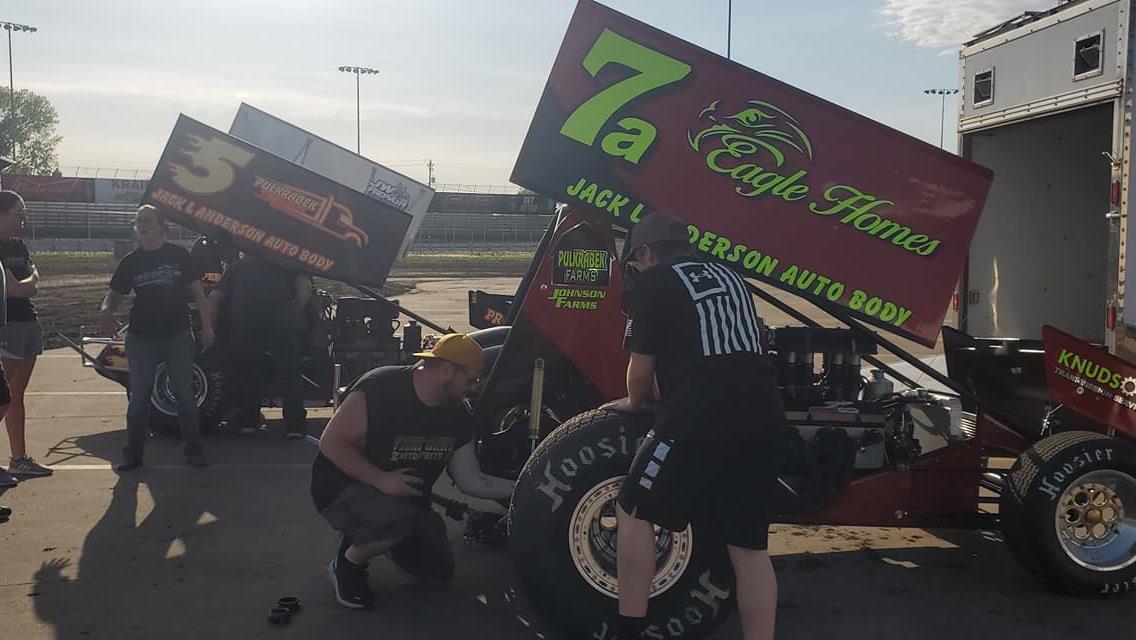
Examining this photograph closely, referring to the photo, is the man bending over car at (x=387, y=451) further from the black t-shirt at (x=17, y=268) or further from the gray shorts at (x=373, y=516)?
the black t-shirt at (x=17, y=268)

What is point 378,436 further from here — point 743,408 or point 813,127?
point 813,127

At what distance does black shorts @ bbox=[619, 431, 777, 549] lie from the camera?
11.2 ft

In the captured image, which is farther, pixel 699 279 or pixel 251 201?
pixel 251 201

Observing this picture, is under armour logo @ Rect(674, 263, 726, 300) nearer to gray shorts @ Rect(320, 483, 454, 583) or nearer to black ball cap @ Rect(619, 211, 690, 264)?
black ball cap @ Rect(619, 211, 690, 264)

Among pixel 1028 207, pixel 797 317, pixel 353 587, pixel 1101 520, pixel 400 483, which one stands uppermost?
pixel 1028 207

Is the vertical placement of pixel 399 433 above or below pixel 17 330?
below

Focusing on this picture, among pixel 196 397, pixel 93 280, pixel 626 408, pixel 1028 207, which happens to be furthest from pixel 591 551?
pixel 93 280

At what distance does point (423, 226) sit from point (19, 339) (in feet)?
180

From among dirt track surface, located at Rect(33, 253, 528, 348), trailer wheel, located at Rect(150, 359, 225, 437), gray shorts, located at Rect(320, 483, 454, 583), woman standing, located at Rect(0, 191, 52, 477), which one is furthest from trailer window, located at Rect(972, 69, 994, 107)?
dirt track surface, located at Rect(33, 253, 528, 348)

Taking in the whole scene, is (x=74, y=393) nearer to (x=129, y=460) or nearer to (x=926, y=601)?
(x=129, y=460)

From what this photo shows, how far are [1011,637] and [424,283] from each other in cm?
2901

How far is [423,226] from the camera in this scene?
60781mm

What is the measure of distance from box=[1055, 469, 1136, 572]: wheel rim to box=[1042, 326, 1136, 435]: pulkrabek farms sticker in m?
0.33

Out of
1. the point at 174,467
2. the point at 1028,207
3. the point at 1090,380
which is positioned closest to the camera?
the point at 1090,380
